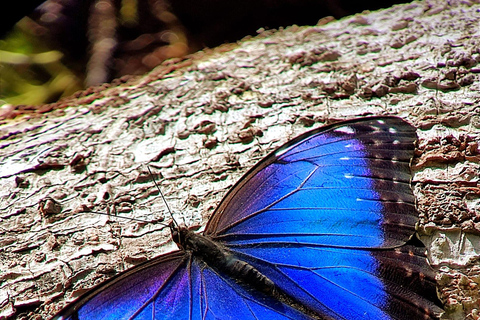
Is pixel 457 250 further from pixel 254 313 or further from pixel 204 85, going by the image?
pixel 204 85

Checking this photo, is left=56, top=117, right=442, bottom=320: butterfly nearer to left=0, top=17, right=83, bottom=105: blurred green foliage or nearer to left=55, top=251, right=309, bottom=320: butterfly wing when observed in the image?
left=55, top=251, right=309, bottom=320: butterfly wing

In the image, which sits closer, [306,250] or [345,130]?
[306,250]

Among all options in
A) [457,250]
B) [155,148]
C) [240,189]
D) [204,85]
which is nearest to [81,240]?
[155,148]

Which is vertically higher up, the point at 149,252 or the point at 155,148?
the point at 155,148

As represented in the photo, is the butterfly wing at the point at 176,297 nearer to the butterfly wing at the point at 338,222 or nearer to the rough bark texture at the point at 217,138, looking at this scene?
the butterfly wing at the point at 338,222

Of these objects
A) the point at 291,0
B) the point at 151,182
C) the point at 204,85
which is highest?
the point at 291,0

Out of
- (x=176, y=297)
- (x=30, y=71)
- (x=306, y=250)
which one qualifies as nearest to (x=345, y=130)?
(x=306, y=250)

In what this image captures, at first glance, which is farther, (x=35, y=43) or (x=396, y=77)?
(x=35, y=43)

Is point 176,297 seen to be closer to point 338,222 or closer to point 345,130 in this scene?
point 338,222
